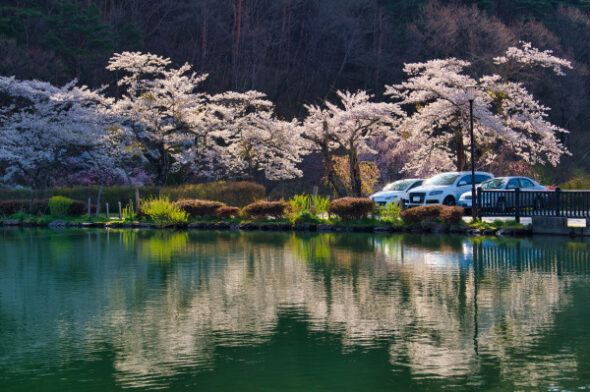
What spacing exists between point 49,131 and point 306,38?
30704mm

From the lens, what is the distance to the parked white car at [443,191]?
34062 millimetres

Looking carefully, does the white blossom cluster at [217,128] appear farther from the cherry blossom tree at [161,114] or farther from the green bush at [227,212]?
the green bush at [227,212]

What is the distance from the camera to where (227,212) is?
36.0m

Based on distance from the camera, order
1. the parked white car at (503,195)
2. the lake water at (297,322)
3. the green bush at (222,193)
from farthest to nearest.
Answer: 1. the green bush at (222,193)
2. the parked white car at (503,195)
3. the lake water at (297,322)

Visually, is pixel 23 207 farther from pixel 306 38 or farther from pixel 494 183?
pixel 306 38

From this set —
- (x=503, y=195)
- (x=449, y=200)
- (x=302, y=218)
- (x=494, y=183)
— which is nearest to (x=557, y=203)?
(x=503, y=195)

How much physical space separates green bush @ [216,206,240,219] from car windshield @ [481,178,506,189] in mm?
11524

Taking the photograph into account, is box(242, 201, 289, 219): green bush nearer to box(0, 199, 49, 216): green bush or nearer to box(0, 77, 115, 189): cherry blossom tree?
box(0, 199, 49, 216): green bush

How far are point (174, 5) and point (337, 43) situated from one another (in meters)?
14.7

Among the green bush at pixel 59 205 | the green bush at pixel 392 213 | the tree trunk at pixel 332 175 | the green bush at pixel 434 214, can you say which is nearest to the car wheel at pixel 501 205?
the green bush at pixel 434 214

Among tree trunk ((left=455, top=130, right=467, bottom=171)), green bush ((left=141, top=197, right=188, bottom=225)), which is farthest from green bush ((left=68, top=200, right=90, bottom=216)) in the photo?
tree trunk ((left=455, top=130, right=467, bottom=171))

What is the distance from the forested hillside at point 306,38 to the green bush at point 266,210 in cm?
2436

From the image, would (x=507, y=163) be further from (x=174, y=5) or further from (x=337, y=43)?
(x=174, y=5)

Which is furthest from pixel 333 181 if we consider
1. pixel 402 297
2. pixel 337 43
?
pixel 402 297
